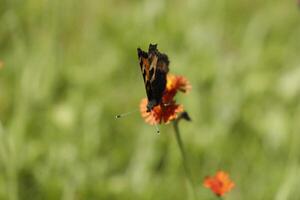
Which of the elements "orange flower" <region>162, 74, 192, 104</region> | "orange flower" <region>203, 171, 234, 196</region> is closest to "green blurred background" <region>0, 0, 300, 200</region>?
"orange flower" <region>203, 171, 234, 196</region>

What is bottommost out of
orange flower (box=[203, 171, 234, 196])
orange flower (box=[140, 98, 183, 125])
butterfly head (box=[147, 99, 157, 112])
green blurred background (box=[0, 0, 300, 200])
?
orange flower (box=[203, 171, 234, 196])

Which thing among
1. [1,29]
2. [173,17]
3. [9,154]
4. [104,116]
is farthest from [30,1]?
[9,154]

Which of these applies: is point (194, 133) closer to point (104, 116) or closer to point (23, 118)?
point (104, 116)

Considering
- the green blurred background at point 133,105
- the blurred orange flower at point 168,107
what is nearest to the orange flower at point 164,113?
the blurred orange flower at point 168,107

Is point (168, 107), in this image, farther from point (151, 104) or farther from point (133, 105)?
point (133, 105)

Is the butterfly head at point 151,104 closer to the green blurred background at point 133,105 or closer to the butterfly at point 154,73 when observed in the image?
the butterfly at point 154,73

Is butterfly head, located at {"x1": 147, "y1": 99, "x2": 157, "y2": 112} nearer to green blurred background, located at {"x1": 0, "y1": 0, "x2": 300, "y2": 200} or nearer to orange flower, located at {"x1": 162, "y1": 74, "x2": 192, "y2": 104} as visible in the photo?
orange flower, located at {"x1": 162, "y1": 74, "x2": 192, "y2": 104}
